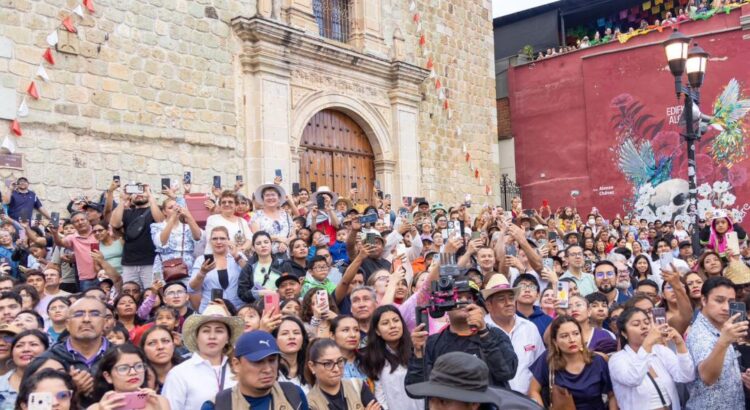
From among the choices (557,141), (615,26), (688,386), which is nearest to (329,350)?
(688,386)

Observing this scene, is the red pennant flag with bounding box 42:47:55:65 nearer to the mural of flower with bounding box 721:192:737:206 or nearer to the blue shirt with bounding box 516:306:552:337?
the blue shirt with bounding box 516:306:552:337

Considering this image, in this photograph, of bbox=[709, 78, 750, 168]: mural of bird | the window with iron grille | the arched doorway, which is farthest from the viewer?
bbox=[709, 78, 750, 168]: mural of bird

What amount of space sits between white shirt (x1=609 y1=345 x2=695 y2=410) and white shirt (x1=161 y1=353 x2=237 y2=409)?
249 cm

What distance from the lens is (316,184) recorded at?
555 inches

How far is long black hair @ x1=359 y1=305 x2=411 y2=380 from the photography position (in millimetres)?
4750

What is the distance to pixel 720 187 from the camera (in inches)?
669

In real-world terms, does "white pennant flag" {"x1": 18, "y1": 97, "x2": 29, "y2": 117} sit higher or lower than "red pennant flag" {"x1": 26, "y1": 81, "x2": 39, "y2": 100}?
lower

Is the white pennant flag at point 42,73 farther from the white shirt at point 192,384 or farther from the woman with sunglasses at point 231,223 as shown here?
the white shirt at point 192,384

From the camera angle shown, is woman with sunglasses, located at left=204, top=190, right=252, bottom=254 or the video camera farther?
woman with sunglasses, located at left=204, top=190, right=252, bottom=254

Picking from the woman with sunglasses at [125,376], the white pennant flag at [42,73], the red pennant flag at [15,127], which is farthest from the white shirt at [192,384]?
the white pennant flag at [42,73]

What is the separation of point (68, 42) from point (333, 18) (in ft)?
20.3

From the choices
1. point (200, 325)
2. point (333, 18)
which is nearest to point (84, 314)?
point (200, 325)

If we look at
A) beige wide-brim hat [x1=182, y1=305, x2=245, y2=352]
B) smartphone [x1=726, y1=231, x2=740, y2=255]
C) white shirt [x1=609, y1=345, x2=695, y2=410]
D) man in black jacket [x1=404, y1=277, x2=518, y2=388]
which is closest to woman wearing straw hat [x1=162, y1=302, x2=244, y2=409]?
beige wide-brim hat [x1=182, y1=305, x2=245, y2=352]

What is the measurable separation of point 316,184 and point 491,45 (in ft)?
24.6
